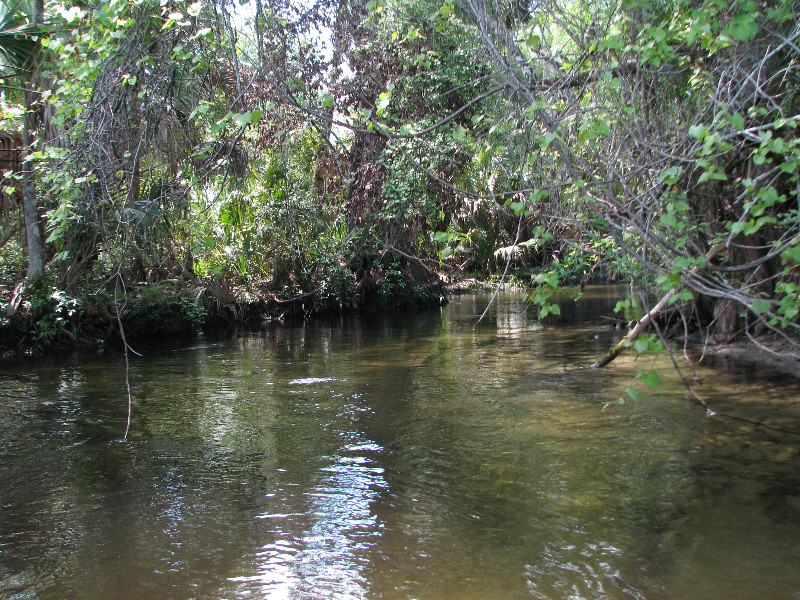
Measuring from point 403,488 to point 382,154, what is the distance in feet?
23.0

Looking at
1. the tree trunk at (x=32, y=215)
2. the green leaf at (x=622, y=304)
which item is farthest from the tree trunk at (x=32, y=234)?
the green leaf at (x=622, y=304)

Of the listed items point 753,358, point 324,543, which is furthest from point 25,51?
point 753,358

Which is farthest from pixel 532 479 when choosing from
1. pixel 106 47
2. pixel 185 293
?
pixel 185 293

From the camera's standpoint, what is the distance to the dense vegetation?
4391 mm

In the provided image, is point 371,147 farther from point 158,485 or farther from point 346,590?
point 346,590

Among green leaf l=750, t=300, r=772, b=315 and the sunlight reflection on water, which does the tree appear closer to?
the sunlight reflection on water

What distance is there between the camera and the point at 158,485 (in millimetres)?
5492

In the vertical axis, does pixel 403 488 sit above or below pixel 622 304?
below

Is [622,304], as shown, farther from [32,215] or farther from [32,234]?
[32,234]

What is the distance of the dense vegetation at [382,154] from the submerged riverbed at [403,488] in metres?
1.31

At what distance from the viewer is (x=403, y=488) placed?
17.5ft

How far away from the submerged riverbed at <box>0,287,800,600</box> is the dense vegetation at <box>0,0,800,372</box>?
4.29 feet

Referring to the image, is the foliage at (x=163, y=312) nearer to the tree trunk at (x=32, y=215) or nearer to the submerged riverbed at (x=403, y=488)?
the tree trunk at (x=32, y=215)

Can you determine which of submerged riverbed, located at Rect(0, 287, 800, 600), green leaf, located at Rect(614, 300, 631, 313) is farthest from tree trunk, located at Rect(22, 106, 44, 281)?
green leaf, located at Rect(614, 300, 631, 313)
